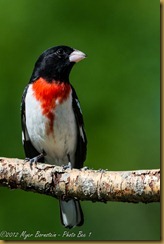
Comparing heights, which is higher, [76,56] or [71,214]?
[76,56]

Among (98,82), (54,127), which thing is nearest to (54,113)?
(54,127)

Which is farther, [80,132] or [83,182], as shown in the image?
[80,132]

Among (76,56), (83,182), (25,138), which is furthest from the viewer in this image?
(25,138)

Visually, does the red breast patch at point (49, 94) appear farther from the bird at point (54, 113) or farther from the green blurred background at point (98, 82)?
the green blurred background at point (98, 82)

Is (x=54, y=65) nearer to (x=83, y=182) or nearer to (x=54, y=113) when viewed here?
(x=54, y=113)

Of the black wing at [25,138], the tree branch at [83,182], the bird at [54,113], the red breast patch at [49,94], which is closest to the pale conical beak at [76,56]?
the bird at [54,113]

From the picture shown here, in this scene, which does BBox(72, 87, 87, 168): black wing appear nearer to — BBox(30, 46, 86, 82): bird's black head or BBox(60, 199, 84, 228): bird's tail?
BBox(30, 46, 86, 82): bird's black head
